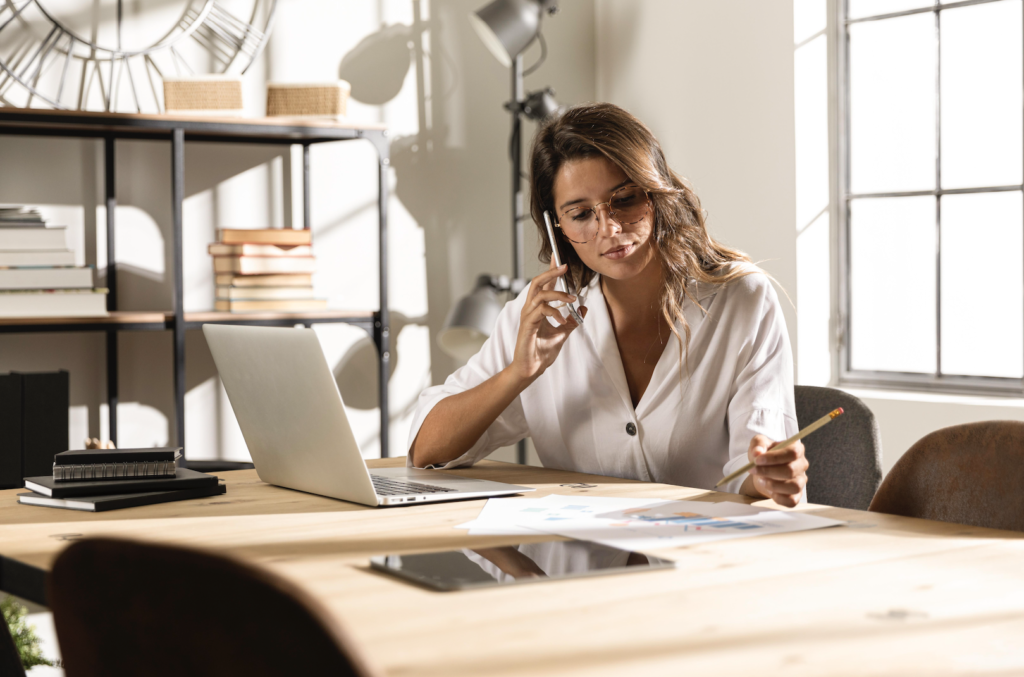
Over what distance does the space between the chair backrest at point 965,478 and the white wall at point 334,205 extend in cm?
222

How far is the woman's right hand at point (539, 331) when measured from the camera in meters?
1.74

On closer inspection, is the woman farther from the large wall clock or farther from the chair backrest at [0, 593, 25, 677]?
the large wall clock

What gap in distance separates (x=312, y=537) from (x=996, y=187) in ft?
8.43

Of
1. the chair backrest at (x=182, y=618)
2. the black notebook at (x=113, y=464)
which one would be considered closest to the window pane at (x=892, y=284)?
the black notebook at (x=113, y=464)

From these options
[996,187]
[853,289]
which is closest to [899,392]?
[853,289]

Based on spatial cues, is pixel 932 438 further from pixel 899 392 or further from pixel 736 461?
pixel 899 392

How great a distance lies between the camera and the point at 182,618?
0.51 metres

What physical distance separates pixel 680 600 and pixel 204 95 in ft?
7.65

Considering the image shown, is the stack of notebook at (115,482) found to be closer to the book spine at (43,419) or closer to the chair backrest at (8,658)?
the chair backrest at (8,658)

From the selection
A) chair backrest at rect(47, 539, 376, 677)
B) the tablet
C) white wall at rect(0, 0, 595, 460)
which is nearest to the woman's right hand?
the tablet

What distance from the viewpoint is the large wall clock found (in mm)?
2869

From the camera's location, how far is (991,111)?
120 inches

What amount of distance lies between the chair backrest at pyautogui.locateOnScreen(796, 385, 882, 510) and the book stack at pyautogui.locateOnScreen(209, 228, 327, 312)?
5.07 feet

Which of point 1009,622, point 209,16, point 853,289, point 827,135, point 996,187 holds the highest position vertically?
point 209,16
